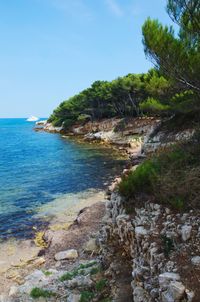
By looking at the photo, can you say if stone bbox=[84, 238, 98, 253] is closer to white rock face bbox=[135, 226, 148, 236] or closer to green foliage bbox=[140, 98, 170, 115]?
white rock face bbox=[135, 226, 148, 236]

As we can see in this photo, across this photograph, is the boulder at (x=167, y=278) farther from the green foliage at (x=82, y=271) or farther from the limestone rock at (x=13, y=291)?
the limestone rock at (x=13, y=291)

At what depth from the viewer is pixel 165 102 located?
3428 cm

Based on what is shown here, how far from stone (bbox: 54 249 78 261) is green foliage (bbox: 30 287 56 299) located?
3.52 metres

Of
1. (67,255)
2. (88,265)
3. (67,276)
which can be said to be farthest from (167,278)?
(67,255)

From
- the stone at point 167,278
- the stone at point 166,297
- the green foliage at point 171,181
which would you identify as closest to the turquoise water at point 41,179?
the green foliage at point 171,181

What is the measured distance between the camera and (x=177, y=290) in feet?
20.4

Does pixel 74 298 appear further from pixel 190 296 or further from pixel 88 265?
pixel 190 296

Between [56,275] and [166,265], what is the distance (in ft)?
18.4

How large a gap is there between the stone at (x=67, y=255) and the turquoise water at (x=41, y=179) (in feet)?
A: 12.9

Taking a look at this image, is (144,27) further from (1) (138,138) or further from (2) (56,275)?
(1) (138,138)

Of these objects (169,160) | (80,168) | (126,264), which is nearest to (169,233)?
(126,264)

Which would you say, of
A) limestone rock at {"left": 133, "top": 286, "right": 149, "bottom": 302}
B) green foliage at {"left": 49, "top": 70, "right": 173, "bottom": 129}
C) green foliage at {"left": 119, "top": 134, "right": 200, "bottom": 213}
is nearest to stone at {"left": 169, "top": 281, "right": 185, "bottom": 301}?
limestone rock at {"left": 133, "top": 286, "right": 149, "bottom": 302}

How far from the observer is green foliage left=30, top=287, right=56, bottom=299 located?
31.4 ft

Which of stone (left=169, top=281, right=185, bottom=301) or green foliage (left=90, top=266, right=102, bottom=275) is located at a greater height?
stone (left=169, top=281, right=185, bottom=301)
